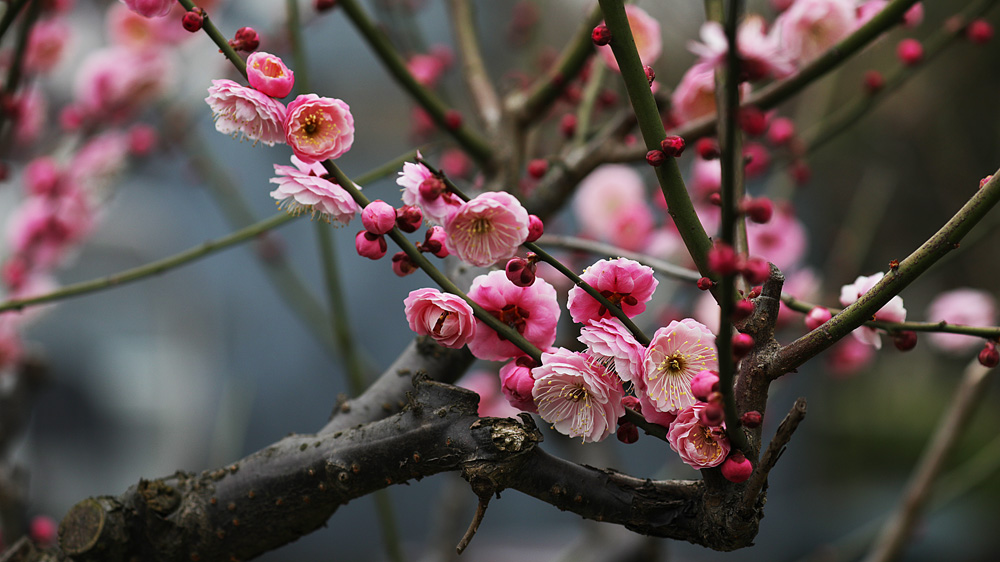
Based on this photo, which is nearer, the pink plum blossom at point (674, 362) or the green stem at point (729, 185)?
the green stem at point (729, 185)

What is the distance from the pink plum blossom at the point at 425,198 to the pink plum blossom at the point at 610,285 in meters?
0.09

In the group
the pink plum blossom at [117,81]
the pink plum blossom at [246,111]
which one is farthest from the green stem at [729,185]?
the pink plum blossom at [117,81]

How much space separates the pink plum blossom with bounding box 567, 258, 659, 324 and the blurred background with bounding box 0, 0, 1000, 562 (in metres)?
1.37

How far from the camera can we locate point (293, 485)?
500 mm

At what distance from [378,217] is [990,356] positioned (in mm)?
399

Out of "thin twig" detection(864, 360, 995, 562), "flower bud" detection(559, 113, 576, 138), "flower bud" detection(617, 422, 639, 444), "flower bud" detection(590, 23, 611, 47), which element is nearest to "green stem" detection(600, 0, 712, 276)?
"flower bud" detection(590, 23, 611, 47)

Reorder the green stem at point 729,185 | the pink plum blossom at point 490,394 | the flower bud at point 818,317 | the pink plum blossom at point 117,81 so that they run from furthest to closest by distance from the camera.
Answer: the pink plum blossom at point 490,394, the pink plum blossom at point 117,81, the flower bud at point 818,317, the green stem at point 729,185

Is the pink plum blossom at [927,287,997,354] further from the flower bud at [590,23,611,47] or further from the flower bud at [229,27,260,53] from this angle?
the flower bud at [229,27,260,53]

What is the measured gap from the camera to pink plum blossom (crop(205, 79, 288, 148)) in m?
0.37

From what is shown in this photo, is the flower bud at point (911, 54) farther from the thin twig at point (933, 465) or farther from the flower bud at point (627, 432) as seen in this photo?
the flower bud at point (627, 432)

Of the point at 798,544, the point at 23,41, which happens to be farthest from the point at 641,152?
the point at 798,544

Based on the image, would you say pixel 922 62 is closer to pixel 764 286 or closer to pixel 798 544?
pixel 764 286

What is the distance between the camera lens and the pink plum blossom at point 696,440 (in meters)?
0.40

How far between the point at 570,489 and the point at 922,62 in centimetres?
69
